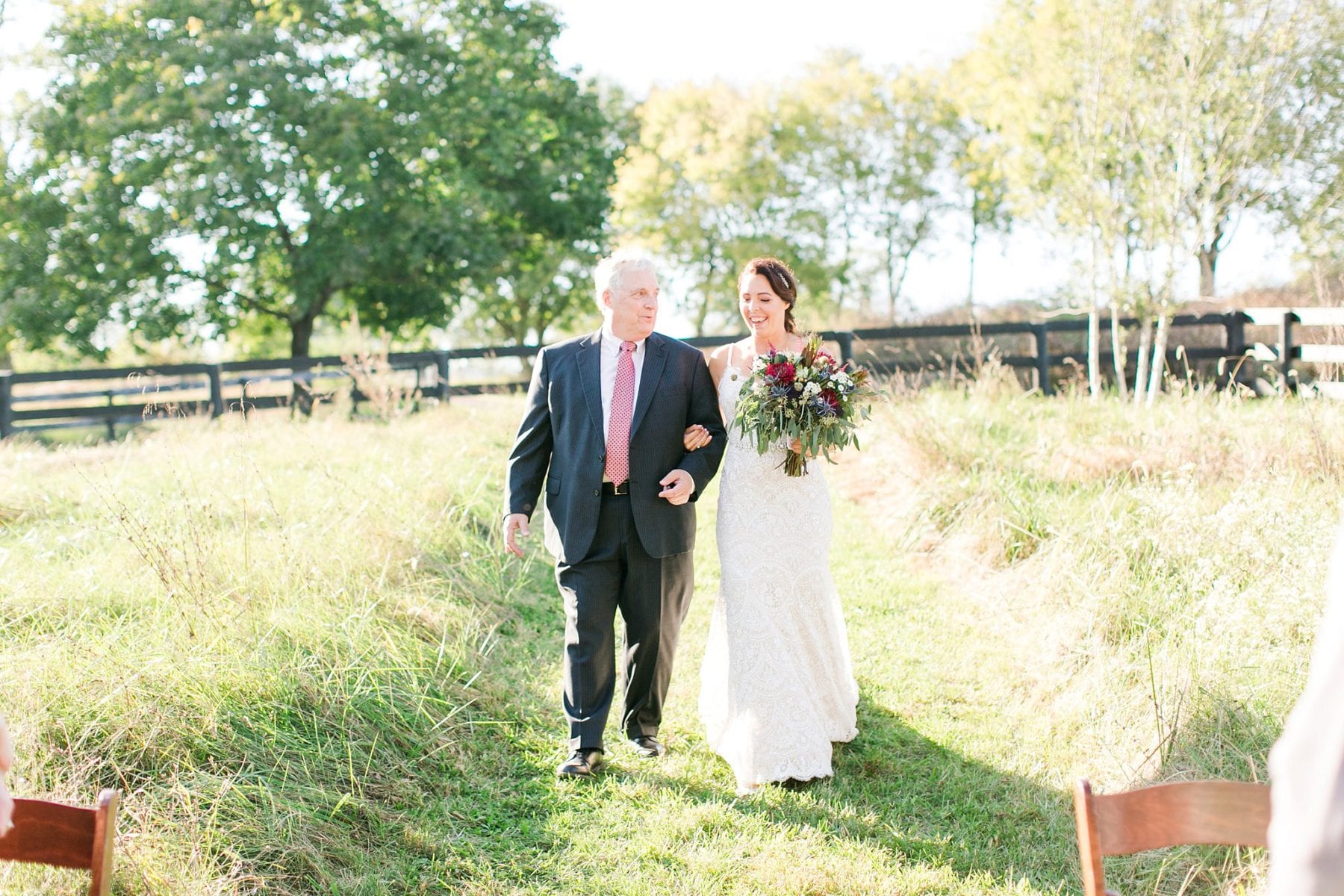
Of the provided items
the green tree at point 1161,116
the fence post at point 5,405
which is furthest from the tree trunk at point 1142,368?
the fence post at point 5,405

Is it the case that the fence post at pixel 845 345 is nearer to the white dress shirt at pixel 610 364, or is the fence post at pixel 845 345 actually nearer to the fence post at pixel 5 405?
the white dress shirt at pixel 610 364

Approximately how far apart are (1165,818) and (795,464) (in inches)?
108

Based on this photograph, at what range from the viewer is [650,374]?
15.5 feet

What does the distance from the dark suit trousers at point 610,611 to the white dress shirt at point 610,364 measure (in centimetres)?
39

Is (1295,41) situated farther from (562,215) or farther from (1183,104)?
(562,215)

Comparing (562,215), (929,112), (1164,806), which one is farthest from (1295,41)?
(929,112)

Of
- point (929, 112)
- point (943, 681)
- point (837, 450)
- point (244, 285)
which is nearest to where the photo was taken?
point (837, 450)

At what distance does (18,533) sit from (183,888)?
4.97 m

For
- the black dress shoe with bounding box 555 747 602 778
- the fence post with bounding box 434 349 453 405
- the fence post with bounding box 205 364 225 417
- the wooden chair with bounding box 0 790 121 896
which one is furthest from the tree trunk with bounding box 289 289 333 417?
the wooden chair with bounding box 0 790 121 896

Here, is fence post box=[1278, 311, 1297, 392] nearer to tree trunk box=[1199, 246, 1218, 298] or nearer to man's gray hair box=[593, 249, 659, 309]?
tree trunk box=[1199, 246, 1218, 298]

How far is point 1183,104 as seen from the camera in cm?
1198

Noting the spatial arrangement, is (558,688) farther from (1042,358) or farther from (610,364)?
(1042,358)

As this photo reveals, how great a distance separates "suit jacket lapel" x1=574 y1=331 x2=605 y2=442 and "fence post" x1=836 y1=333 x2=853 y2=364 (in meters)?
10.5

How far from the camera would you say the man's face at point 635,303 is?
4559mm
